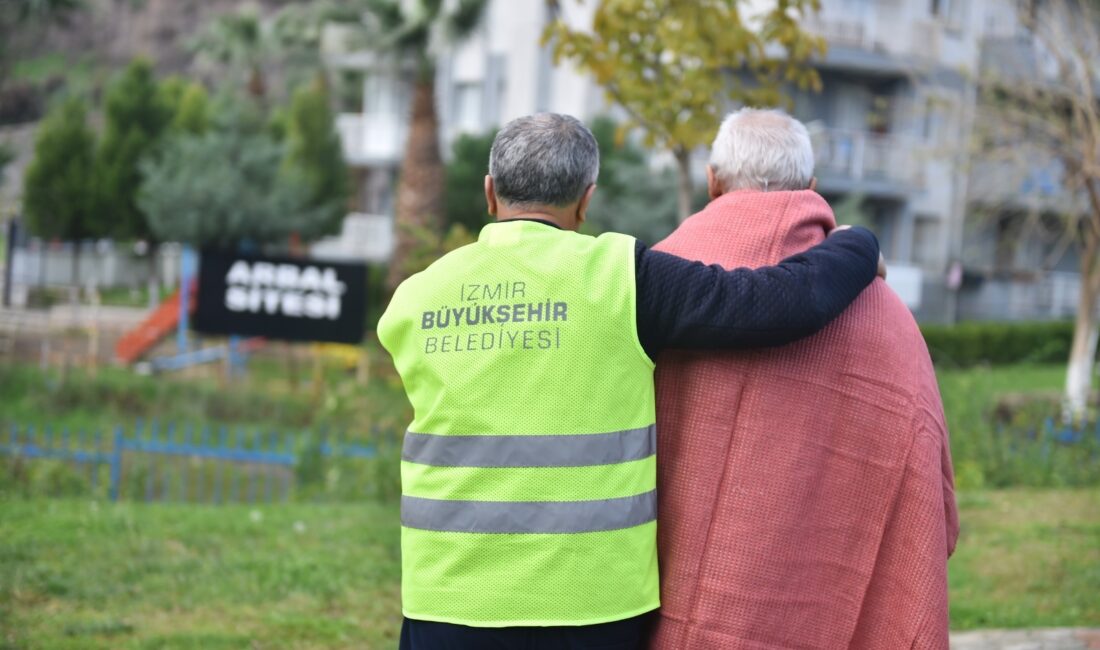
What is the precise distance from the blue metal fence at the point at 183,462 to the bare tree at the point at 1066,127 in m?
8.62

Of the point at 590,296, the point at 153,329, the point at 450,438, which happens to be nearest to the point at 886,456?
the point at 590,296

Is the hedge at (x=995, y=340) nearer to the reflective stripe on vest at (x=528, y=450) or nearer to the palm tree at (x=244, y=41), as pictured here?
the palm tree at (x=244, y=41)

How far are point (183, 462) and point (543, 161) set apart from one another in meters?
11.7

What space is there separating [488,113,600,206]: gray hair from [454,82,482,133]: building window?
32.5m

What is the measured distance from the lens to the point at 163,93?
36781 mm

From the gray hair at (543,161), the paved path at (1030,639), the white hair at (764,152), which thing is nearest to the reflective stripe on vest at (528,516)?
the gray hair at (543,161)

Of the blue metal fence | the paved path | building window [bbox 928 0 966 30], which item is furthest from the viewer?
building window [bbox 928 0 966 30]

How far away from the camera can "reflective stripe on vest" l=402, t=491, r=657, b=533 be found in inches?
104

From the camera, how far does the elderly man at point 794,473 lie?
2.88 m

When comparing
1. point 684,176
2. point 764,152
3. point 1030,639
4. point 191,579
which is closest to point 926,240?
point 684,176

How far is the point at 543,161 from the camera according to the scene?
2750 millimetres

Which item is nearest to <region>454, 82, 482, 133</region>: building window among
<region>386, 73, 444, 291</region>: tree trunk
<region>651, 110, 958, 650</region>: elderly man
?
<region>386, 73, 444, 291</region>: tree trunk

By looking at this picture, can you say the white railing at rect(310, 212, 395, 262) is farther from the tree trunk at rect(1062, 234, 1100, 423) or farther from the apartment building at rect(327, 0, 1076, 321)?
the tree trunk at rect(1062, 234, 1100, 423)

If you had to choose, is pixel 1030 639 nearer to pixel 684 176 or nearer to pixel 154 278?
pixel 684 176
